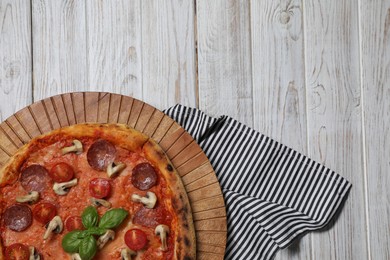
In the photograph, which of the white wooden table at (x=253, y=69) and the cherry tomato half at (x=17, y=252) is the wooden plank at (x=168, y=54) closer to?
the white wooden table at (x=253, y=69)

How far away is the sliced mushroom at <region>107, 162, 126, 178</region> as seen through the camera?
2.03 metres

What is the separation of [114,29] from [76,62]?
0.72 feet

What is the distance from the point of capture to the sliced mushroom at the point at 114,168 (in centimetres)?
203

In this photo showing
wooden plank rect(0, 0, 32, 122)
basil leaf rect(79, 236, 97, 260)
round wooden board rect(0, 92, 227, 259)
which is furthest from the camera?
wooden plank rect(0, 0, 32, 122)

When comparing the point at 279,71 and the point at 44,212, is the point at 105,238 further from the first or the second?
the point at 279,71

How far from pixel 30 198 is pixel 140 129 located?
1.66ft

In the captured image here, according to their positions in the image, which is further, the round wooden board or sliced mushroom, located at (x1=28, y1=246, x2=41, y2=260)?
the round wooden board

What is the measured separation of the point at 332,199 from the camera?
7.49ft

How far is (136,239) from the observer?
1993 millimetres

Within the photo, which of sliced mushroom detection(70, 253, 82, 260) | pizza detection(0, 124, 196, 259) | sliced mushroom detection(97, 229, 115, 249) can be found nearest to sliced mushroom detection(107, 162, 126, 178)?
pizza detection(0, 124, 196, 259)

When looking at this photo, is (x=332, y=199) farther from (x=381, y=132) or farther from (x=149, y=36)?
(x=149, y=36)

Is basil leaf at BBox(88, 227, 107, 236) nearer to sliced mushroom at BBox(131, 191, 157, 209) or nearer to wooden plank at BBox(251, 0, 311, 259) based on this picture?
sliced mushroom at BBox(131, 191, 157, 209)

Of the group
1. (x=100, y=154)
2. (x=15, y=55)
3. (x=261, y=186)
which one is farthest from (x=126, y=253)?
(x=15, y=55)

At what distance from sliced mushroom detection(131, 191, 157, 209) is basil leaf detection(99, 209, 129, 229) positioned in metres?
0.08
